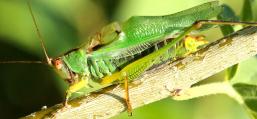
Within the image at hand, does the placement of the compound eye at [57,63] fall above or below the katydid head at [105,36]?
below

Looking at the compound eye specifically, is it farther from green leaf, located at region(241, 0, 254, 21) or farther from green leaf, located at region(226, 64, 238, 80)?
green leaf, located at region(241, 0, 254, 21)

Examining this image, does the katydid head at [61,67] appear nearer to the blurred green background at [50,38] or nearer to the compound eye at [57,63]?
the compound eye at [57,63]

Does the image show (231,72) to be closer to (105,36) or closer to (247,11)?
(247,11)

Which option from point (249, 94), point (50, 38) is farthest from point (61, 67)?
point (50, 38)

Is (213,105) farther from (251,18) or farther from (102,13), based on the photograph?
(251,18)

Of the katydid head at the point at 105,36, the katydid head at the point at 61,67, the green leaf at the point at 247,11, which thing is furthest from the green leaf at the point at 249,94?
the katydid head at the point at 61,67

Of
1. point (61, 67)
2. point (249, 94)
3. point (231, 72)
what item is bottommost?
point (249, 94)
